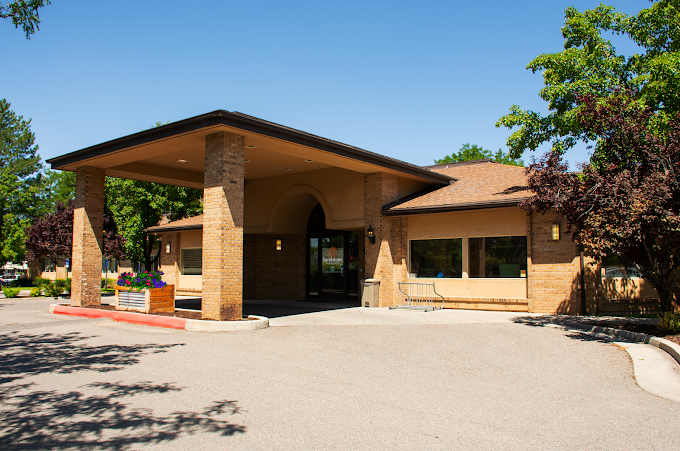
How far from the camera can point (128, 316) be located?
1341 centimetres

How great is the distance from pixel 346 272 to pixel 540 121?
8.94 m

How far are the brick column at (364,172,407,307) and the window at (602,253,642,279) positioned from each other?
6.24 metres

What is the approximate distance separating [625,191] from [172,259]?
68.6 ft

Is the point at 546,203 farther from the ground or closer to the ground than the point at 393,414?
farther from the ground

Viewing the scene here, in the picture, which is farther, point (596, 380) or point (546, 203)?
point (546, 203)

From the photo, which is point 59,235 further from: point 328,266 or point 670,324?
point 670,324

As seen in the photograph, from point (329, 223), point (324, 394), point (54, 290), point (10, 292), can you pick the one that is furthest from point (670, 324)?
point (10, 292)

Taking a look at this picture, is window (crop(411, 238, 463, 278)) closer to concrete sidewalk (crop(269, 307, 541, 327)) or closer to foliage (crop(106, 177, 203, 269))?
concrete sidewalk (crop(269, 307, 541, 327))

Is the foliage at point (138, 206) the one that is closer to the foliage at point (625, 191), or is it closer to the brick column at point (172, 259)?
the brick column at point (172, 259)

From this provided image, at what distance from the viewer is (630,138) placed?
10.9 meters

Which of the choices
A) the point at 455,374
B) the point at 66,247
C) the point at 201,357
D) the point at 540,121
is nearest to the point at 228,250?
the point at 201,357

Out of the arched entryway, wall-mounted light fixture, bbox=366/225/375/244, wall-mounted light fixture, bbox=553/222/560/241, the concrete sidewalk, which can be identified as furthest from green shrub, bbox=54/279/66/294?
wall-mounted light fixture, bbox=553/222/560/241

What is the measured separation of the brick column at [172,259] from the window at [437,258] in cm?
1301

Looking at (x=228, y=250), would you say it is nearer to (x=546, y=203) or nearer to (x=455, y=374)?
(x=455, y=374)
